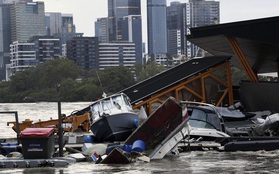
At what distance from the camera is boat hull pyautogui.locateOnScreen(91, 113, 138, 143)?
3828 cm

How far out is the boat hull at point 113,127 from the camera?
38.3m

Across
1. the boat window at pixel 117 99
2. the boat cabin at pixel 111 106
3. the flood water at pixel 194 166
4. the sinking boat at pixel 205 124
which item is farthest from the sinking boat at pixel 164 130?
the boat window at pixel 117 99

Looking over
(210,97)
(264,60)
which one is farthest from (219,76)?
(264,60)

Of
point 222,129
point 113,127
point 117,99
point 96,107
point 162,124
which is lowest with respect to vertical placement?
point 113,127

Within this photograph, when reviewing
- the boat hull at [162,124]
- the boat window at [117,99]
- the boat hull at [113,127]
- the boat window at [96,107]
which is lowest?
the boat hull at [113,127]

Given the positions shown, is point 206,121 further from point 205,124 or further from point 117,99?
point 117,99

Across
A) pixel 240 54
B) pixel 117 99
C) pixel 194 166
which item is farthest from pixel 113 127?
pixel 240 54

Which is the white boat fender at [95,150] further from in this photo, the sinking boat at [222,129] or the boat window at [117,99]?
the boat window at [117,99]

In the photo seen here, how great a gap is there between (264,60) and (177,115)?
30578 mm

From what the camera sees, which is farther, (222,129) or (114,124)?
(114,124)

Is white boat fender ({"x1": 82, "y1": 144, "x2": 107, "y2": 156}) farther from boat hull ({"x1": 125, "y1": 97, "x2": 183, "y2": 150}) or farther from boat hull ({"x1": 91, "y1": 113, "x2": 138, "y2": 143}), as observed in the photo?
boat hull ({"x1": 91, "y1": 113, "x2": 138, "y2": 143})

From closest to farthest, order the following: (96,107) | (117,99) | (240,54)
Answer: (96,107)
(117,99)
(240,54)

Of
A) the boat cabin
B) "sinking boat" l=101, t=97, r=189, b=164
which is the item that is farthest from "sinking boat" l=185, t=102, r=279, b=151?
the boat cabin

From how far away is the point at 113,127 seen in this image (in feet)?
126
